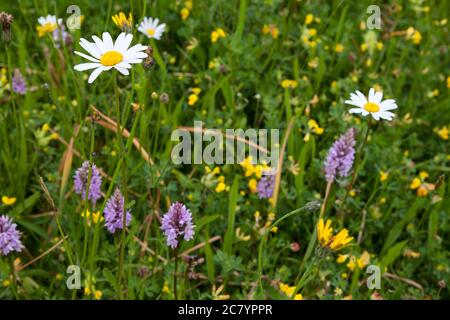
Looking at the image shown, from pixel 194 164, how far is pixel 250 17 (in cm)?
94

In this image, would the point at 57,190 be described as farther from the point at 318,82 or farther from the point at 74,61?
A: the point at 318,82

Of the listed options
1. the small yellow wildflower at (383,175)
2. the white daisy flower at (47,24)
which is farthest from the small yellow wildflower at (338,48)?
the white daisy flower at (47,24)

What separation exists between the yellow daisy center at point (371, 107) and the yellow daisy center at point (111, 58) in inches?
30.4

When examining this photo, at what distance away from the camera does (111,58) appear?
4.93 ft

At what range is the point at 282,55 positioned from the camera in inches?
112

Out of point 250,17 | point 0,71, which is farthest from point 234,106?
point 0,71

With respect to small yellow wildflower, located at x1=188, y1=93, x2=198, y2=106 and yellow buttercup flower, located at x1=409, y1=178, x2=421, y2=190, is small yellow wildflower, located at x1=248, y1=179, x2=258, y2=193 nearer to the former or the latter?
small yellow wildflower, located at x1=188, y1=93, x2=198, y2=106

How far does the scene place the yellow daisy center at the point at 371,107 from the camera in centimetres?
179

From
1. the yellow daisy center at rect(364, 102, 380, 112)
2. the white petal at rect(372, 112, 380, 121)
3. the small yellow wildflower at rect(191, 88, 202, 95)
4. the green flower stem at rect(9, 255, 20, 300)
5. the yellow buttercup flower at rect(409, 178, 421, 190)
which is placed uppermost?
the small yellow wildflower at rect(191, 88, 202, 95)

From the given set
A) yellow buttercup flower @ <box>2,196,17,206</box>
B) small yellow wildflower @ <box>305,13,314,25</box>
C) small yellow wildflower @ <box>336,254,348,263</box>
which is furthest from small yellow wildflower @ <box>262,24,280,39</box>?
yellow buttercup flower @ <box>2,196,17,206</box>

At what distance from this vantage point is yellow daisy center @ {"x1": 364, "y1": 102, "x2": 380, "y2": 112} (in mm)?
1795

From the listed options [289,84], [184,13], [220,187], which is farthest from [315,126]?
[184,13]

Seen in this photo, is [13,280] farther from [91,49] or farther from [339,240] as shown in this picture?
[339,240]

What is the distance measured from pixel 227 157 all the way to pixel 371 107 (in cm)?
76
